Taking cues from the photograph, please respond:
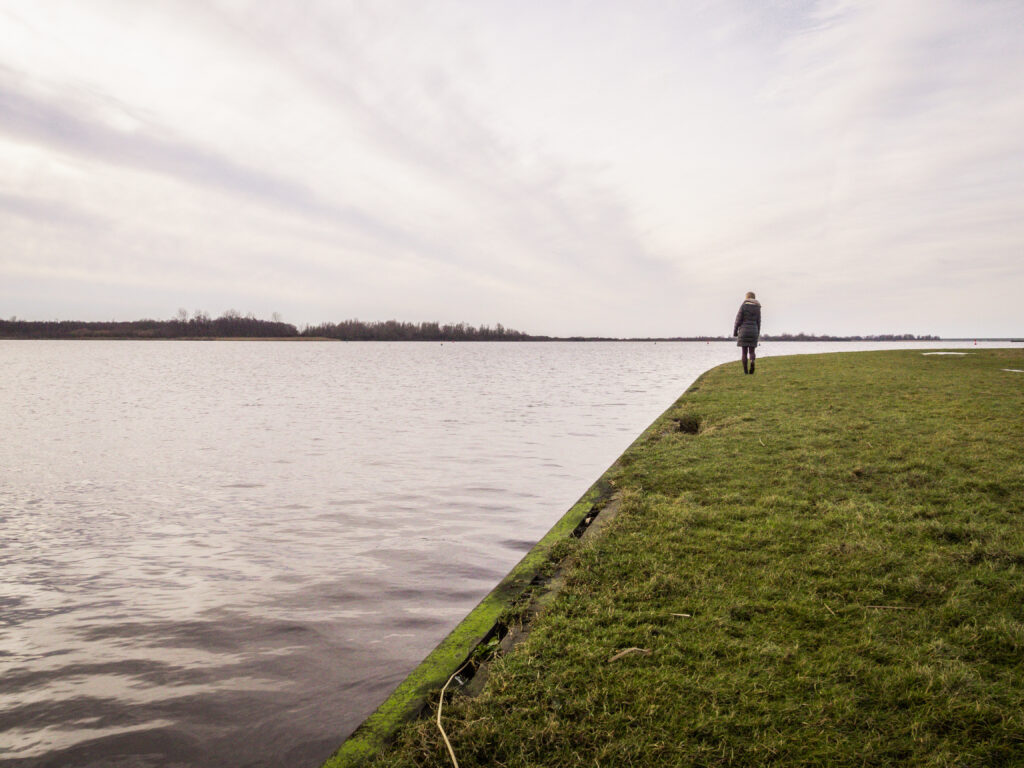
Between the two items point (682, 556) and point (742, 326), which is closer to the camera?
point (682, 556)

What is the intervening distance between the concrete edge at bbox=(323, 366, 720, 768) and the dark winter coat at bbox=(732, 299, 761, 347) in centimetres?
1619

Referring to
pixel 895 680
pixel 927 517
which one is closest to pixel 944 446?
pixel 927 517

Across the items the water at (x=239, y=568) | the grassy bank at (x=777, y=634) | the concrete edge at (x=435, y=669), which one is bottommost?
the water at (x=239, y=568)

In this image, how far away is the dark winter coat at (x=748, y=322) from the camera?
1914 cm

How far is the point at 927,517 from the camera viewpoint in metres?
5.25

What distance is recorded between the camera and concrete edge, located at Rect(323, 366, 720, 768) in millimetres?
2607

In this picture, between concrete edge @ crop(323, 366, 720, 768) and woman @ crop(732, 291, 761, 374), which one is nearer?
concrete edge @ crop(323, 366, 720, 768)

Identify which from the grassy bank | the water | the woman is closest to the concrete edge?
the grassy bank

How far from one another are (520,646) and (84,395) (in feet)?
91.1

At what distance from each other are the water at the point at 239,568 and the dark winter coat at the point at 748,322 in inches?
262

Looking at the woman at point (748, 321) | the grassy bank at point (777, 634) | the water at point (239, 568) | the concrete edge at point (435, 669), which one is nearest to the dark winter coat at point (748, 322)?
the woman at point (748, 321)

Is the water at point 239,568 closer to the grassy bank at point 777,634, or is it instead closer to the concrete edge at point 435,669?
the concrete edge at point 435,669

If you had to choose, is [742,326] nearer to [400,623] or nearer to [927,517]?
[927,517]

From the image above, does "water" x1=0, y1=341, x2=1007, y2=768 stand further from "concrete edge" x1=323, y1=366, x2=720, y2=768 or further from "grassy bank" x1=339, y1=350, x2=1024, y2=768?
"grassy bank" x1=339, y1=350, x2=1024, y2=768
